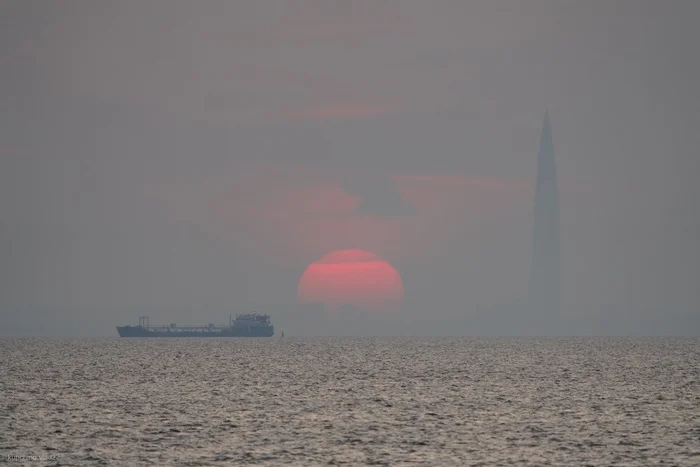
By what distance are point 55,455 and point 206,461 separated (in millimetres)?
8020

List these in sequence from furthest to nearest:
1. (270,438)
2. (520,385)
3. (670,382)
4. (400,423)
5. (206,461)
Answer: (670,382)
(520,385)
(400,423)
(270,438)
(206,461)

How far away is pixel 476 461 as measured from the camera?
5362 cm

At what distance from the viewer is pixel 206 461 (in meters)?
53.3

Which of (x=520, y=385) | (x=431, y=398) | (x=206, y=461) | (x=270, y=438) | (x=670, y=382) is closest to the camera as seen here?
(x=206, y=461)

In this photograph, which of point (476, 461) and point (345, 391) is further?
point (345, 391)

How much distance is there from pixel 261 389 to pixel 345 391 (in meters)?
9.77

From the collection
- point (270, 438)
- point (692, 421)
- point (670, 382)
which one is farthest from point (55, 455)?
point (670, 382)

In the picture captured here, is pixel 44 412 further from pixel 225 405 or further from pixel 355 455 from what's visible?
pixel 355 455

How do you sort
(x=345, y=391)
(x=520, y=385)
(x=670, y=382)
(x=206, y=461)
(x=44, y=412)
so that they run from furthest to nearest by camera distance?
(x=670, y=382) < (x=520, y=385) < (x=345, y=391) < (x=44, y=412) < (x=206, y=461)

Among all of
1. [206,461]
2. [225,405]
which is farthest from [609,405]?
[206,461]

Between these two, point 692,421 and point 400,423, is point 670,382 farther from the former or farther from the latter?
point 400,423

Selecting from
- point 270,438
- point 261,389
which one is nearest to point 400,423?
point 270,438

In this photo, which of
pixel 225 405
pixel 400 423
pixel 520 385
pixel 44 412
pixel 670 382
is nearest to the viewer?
pixel 400 423

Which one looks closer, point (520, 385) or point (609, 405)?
point (609, 405)
